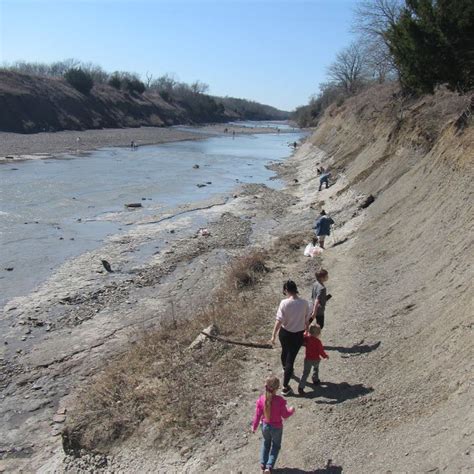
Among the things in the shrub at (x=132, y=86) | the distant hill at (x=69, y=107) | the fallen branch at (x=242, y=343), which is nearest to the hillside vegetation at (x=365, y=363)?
the fallen branch at (x=242, y=343)

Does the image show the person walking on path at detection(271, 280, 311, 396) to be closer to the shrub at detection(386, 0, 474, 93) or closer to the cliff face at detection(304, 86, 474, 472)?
the cliff face at detection(304, 86, 474, 472)

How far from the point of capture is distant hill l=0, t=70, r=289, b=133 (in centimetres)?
8200

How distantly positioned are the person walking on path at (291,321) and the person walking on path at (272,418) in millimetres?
1559

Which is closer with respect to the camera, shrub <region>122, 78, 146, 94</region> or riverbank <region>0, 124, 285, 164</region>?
riverbank <region>0, 124, 285, 164</region>

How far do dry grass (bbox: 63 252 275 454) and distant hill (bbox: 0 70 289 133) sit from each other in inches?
2909

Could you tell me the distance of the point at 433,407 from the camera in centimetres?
710

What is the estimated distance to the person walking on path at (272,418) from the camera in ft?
21.7

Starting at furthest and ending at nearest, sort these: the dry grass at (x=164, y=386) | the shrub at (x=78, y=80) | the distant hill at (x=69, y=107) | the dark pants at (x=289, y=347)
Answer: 1. the shrub at (x=78, y=80)
2. the distant hill at (x=69, y=107)
3. the dry grass at (x=164, y=386)
4. the dark pants at (x=289, y=347)

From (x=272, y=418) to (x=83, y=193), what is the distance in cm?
3119

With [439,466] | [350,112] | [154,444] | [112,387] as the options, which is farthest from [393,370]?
[350,112]

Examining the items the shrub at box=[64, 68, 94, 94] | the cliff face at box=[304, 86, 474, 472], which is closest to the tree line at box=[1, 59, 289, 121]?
the shrub at box=[64, 68, 94, 94]

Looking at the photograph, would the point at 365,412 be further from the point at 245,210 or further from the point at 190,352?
the point at 245,210

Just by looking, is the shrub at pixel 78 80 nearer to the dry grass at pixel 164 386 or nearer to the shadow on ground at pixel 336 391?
the dry grass at pixel 164 386

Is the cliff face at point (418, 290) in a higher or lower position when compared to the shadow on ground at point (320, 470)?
higher
